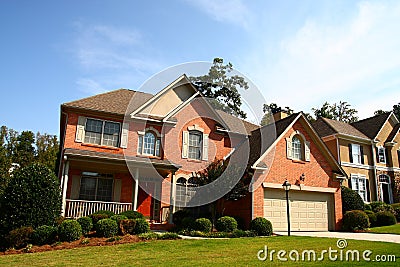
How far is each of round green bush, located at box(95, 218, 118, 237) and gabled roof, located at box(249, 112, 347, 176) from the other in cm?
732

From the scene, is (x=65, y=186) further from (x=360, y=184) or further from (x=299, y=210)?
(x=360, y=184)

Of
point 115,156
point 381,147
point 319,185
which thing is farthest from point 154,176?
point 381,147

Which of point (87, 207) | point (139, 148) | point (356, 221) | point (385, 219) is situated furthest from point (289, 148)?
point (87, 207)

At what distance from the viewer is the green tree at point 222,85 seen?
3681 cm

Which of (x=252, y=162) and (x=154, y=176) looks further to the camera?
(x=154, y=176)

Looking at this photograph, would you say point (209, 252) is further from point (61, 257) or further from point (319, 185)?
point (319, 185)

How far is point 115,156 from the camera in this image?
17.7 m

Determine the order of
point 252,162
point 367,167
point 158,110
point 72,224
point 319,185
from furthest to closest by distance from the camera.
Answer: point 367,167, point 158,110, point 319,185, point 252,162, point 72,224

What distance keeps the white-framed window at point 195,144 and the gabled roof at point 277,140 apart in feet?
10.7

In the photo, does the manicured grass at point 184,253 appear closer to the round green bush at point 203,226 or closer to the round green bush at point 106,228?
the round green bush at point 106,228

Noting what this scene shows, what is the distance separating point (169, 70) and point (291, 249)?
11295 mm

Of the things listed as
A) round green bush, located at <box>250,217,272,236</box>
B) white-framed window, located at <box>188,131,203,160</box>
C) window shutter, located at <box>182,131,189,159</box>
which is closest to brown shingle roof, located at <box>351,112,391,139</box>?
white-framed window, located at <box>188,131,203,160</box>

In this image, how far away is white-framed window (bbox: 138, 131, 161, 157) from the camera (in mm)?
19641

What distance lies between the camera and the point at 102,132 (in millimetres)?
19125
